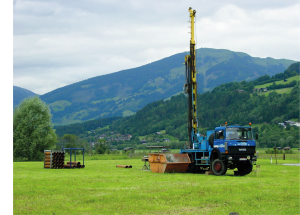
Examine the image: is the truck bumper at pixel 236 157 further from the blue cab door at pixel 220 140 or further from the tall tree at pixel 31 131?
the tall tree at pixel 31 131

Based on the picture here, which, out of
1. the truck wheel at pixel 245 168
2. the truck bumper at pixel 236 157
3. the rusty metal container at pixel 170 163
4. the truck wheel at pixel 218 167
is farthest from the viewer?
the rusty metal container at pixel 170 163

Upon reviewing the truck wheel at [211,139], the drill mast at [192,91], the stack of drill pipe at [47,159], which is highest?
the drill mast at [192,91]

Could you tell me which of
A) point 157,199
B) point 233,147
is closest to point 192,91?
point 233,147

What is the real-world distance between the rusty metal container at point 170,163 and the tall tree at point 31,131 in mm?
42823

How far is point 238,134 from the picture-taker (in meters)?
24.0

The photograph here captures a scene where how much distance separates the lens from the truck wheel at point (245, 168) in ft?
80.6

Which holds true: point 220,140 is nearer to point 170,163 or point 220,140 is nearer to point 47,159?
point 170,163

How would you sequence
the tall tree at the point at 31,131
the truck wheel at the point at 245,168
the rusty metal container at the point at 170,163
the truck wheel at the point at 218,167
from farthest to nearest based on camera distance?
1. the tall tree at the point at 31,131
2. the rusty metal container at the point at 170,163
3. the truck wheel at the point at 245,168
4. the truck wheel at the point at 218,167

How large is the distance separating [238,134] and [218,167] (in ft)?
8.47

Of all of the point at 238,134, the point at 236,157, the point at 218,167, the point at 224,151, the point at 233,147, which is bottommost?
the point at 218,167

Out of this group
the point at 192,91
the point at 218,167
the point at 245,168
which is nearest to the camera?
the point at 218,167

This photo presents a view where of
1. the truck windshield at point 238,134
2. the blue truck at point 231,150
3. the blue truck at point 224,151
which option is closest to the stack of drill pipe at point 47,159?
the blue truck at point 224,151

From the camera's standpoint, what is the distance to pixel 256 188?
1659 cm
